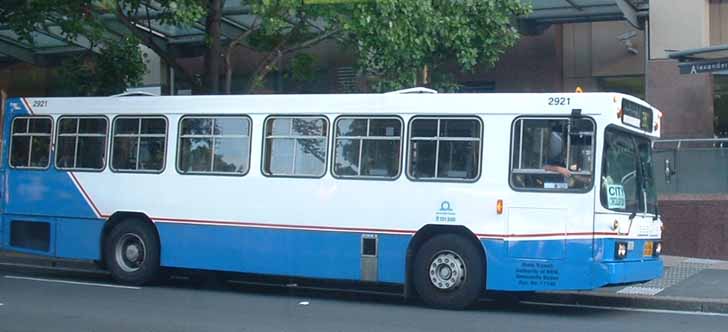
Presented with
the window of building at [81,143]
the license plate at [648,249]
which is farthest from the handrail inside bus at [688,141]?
the window of building at [81,143]

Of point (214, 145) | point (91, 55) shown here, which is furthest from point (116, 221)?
point (91, 55)

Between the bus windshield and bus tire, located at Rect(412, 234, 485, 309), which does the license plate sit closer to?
the bus windshield

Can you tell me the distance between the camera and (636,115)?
43.6 ft

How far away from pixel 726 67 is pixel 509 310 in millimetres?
6365

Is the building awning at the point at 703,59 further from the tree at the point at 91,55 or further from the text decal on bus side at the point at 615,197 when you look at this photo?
the tree at the point at 91,55

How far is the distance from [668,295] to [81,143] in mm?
8926

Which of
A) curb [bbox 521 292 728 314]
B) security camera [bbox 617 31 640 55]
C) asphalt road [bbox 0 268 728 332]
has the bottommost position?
asphalt road [bbox 0 268 728 332]

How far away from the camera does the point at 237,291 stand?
15531 mm

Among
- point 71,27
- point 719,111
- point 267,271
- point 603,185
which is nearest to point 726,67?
point 719,111

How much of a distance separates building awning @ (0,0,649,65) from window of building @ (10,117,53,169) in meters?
2.26

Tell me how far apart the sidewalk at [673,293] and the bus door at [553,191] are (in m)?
2.06

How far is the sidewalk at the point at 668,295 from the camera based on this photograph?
1373cm

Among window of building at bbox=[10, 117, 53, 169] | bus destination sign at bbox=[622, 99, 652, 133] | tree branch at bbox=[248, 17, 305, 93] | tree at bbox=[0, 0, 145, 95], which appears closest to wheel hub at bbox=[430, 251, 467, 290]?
bus destination sign at bbox=[622, 99, 652, 133]

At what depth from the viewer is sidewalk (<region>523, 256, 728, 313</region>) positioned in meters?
13.7
